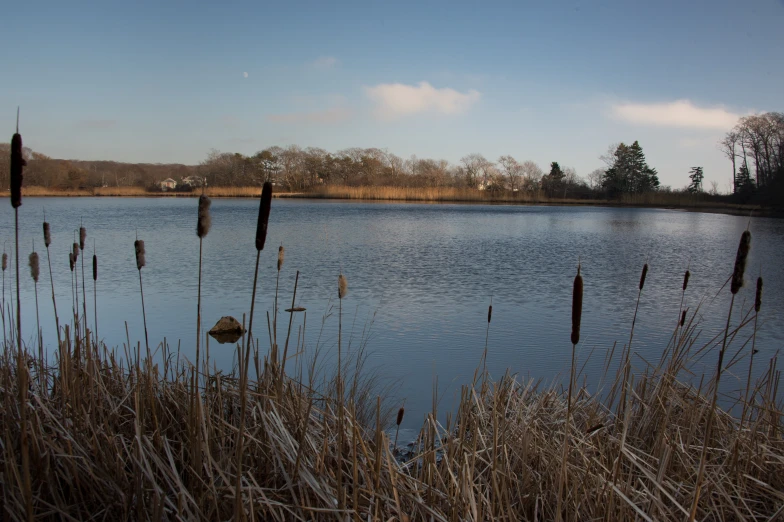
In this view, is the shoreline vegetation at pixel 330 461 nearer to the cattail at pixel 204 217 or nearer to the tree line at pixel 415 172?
the cattail at pixel 204 217

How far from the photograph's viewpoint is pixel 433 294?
7359mm

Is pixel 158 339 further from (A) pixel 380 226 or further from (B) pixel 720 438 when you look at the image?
(A) pixel 380 226

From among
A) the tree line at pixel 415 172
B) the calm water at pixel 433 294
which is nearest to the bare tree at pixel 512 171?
the tree line at pixel 415 172

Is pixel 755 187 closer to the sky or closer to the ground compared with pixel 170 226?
closer to the sky

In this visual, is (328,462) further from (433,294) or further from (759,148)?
(759,148)

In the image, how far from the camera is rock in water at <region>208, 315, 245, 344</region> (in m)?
5.09

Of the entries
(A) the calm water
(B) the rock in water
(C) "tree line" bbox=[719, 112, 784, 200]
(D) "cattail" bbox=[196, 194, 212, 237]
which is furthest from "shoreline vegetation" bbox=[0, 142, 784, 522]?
(C) "tree line" bbox=[719, 112, 784, 200]

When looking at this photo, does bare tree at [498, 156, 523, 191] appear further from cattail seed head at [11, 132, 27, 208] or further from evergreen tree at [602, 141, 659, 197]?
cattail seed head at [11, 132, 27, 208]

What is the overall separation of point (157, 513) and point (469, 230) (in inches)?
679

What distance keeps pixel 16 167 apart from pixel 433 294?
6.44m

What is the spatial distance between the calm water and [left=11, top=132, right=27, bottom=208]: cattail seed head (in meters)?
2.66

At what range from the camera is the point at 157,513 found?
1370 millimetres

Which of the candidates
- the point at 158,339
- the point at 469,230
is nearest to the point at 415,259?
the point at 158,339

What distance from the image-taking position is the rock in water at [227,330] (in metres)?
5.09
